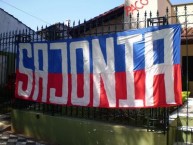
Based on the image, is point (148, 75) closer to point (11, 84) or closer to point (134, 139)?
point (134, 139)

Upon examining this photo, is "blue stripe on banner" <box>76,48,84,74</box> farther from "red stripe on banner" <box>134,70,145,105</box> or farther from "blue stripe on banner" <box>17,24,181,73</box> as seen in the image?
"red stripe on banner" <box>134,70,145,105</box>

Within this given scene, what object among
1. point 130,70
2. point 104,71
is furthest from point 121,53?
point 104,71

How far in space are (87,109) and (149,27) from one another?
2562mm

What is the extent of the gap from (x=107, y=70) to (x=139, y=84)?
2.72 feet

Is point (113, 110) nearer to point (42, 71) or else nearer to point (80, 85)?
point (80, 85)

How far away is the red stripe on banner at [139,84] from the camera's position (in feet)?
17.6

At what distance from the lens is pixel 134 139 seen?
218 inches

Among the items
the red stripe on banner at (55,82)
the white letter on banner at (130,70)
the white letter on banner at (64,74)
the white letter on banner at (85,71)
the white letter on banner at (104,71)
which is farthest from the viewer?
the red stripe on banner at (55,82)

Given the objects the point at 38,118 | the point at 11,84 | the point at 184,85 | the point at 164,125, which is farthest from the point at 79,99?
the point at 184,85

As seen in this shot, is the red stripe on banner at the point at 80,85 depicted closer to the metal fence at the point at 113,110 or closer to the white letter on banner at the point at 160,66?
the metal fence at the point at 113,110

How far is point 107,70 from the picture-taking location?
588 cm

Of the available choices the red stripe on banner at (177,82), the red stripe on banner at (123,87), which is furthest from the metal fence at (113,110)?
the red stripe on banner at (123,87)

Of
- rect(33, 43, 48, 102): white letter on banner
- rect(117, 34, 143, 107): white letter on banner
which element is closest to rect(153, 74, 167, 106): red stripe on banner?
rect(117, 34, 143, 107): white letter on banner

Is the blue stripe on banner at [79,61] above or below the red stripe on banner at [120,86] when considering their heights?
above
